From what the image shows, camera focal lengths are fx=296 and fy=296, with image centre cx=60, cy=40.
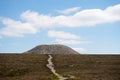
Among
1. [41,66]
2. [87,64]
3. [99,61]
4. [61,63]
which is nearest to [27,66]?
[41,66]

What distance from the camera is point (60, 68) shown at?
75.9 meters

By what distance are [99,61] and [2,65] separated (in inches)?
1118

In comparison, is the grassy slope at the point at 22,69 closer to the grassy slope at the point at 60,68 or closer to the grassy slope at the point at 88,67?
the grassy slope at the point at 60,68

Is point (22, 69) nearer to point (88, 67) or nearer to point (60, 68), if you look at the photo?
point (60, 68)

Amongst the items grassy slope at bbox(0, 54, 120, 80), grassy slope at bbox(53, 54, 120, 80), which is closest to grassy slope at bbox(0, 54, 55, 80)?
grassy slope at bbox(0, 54, 120, 80)

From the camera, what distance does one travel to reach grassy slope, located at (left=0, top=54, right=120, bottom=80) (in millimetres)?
63719

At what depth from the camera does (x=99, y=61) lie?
3455 inches

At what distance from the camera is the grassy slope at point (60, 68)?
63.7 meters

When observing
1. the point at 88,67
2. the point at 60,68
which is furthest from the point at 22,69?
the point at 88,67

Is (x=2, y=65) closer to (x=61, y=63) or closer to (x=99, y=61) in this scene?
(x=61, y=63)

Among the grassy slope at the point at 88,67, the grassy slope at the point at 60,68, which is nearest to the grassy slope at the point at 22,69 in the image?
the grassy slope at the point at 60,68

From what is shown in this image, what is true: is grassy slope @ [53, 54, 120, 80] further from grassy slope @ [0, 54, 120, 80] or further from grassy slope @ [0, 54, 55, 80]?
grassy slope @ [0, 54, 55, 80]

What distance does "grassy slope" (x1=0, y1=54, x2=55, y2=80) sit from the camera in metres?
63.6

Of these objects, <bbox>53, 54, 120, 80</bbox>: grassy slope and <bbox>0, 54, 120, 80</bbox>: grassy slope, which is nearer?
<bbox>0, 54, 120, 80</bbox>: grassy slope
